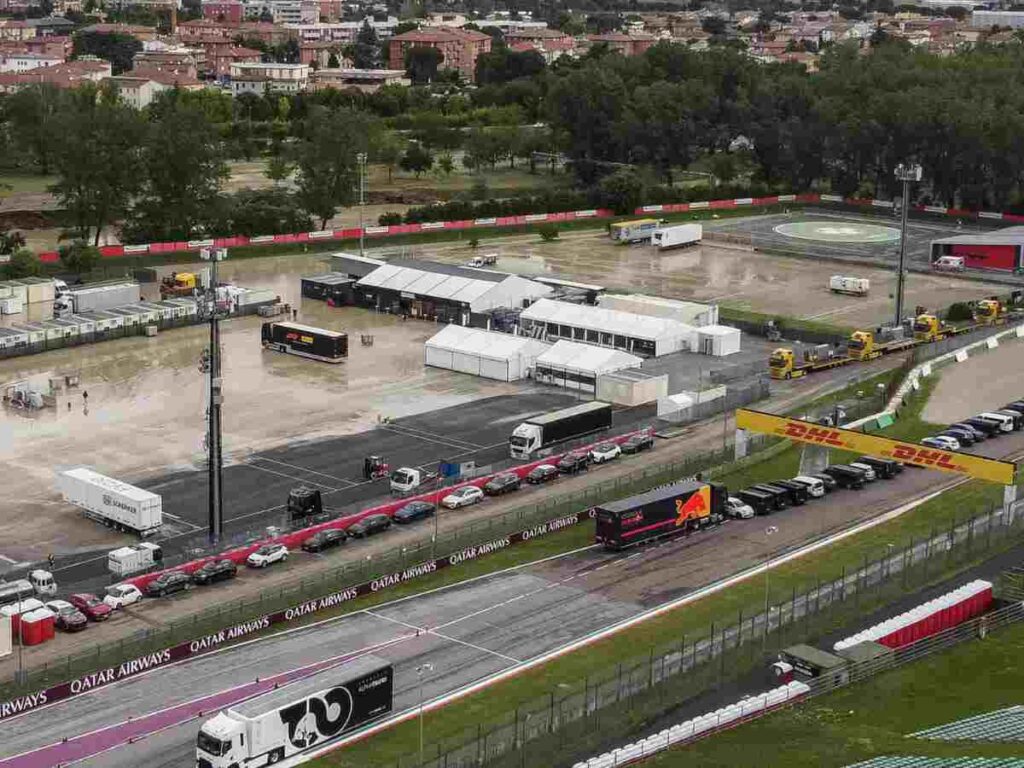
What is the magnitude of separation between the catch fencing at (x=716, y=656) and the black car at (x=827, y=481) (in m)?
5.35

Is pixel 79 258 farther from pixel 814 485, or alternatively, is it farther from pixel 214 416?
pixel 814 485

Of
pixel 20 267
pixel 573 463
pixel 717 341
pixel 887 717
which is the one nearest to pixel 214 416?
pixel 573 463

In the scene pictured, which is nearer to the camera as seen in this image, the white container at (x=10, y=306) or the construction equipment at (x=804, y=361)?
the construction equipment at (x=804, y=361)

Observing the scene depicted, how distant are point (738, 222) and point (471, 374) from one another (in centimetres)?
4592

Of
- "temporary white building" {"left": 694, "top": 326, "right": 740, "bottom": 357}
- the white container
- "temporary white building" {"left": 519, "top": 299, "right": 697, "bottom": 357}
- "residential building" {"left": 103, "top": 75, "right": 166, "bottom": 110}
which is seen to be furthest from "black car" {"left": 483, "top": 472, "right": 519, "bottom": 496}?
"residential building" {"left": 103, "top": 75, "right": 166, "bottom": 110}

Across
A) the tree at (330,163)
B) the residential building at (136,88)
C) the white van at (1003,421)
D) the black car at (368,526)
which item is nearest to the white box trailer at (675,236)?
the tree at (330,163)

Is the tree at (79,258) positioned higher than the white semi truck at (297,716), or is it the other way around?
the tree at (79,258)

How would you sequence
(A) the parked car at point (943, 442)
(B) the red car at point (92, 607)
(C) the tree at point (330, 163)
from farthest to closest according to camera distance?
(C) the tree at point (330, 163), (A) the parked car at point (943, 442), (B) the red car at point (92, 607)

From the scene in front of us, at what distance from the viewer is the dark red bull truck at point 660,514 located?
46.8 m

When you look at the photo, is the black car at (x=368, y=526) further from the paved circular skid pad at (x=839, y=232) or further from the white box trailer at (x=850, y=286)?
the paved circular skid pad at (x=839, y=232)

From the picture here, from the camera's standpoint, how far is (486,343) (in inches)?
2726

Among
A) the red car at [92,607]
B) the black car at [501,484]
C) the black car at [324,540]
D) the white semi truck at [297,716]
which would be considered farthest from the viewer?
the black car at [501,484]

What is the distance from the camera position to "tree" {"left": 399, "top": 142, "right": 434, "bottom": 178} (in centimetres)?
12962

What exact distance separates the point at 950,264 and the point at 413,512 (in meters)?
52.5
